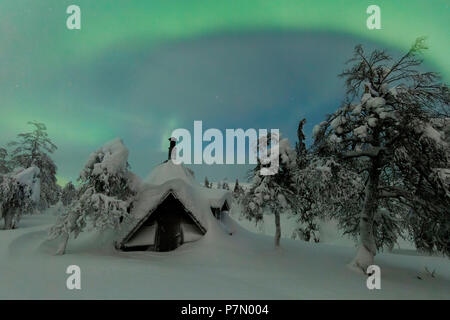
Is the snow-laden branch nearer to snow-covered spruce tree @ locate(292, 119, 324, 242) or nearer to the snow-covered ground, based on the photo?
snow-covered spruce tree @ locate(292, 119, 324, 242)

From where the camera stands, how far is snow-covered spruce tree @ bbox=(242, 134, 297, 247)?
14352 millimetres

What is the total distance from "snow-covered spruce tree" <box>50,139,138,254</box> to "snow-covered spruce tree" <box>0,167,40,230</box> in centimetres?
1312

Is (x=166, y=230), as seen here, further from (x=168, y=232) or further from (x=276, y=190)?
(x=276, y=190)

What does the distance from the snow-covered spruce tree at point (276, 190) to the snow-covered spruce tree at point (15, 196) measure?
1901 cm

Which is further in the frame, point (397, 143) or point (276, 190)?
point (276, 190)

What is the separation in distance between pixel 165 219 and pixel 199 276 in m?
6.45

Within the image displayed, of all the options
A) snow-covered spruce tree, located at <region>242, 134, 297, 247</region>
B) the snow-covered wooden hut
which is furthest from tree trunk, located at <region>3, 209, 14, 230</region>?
snow-covered spruce tree, located at <region>242, 134, 297, 247</region>

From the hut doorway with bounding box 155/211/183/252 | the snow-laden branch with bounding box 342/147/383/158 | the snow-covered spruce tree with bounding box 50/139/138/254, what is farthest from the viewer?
the hut doorway with bounding box 155/211/183/252

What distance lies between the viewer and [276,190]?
47.8ft

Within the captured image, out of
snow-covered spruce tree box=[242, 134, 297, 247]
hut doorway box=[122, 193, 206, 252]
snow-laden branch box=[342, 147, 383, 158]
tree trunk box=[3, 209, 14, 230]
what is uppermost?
snow-laden branch box=[342, 147, 383, 158]

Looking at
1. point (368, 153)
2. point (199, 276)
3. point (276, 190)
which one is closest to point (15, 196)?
point (199, 276)
